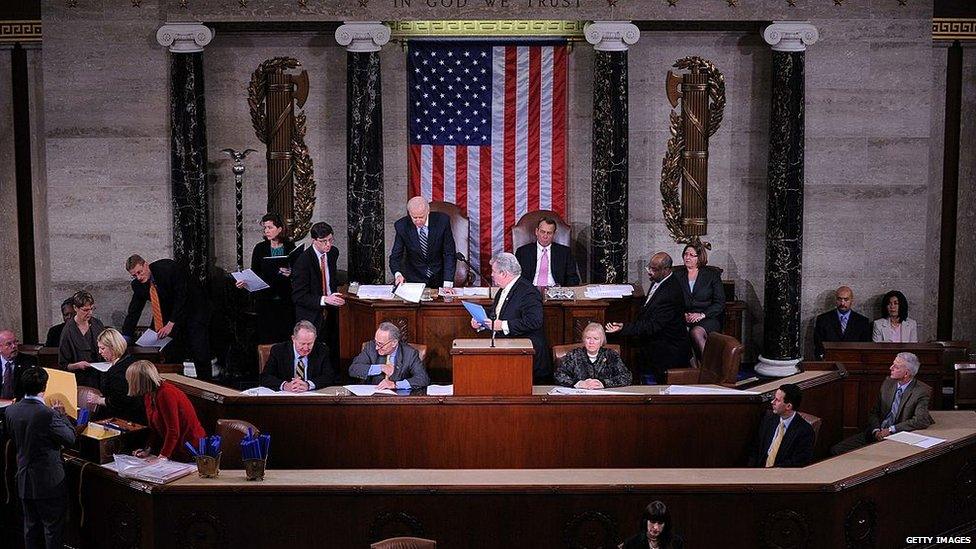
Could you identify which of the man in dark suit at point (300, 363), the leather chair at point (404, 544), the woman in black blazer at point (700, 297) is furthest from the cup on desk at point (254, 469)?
the woman in black blazer at point (700, 297)

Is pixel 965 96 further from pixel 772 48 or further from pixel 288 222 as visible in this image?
pixel 288 222

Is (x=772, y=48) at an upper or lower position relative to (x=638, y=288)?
upper

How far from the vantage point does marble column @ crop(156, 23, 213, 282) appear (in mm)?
12312

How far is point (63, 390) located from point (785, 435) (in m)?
5.07

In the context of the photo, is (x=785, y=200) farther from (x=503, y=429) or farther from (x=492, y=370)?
(x=503, y=429)

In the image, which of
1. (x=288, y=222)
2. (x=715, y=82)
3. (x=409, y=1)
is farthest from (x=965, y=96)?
(x=288, y=222)

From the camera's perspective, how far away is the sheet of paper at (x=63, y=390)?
774 cm

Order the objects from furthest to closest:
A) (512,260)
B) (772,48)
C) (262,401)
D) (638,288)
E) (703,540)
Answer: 1. (772,48)
2. (638,288)
3. (512,260)
4. (262,401)
5. (703,540)

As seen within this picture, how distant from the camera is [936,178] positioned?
13.1 meters

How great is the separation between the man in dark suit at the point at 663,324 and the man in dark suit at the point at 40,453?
497 cm

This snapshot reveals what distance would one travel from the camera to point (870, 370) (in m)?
10.3

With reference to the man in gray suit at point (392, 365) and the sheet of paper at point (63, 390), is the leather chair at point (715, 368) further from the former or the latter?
the sheet of paper at point (63, 390)

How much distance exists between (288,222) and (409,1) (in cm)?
293

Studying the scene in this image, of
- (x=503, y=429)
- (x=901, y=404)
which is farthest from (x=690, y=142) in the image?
(x=503, y=429)
